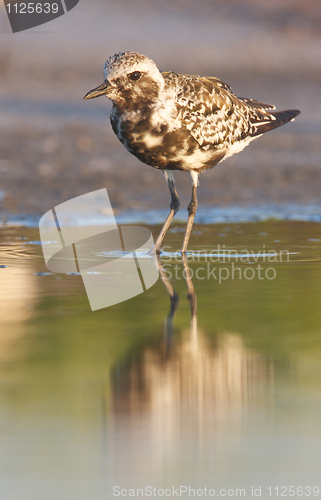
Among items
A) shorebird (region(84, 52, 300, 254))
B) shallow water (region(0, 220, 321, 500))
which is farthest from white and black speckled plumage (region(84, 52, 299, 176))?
shallow water (region(0, 220, 321, 500))

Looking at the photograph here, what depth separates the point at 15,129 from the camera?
13.5 meters

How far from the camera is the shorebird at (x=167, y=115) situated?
6.04 meters

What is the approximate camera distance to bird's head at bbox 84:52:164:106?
598 cm

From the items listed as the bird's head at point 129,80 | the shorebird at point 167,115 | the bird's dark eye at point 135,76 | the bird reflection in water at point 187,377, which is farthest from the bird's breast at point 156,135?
the bird reflection in water at point 187,377

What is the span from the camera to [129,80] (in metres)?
6.04

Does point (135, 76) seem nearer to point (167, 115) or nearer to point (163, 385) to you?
point (167, 115)

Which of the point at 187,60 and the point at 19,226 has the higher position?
the point at 19,226

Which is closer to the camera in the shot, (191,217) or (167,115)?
(167,115)

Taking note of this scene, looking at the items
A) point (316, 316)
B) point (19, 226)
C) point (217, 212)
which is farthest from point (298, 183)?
point (316, 316)

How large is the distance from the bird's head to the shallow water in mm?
1319

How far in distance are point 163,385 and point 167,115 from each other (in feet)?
9.92

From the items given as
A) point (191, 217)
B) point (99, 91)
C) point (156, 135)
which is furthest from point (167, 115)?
point (191, 217)

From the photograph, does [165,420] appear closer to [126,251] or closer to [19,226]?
[126,251]

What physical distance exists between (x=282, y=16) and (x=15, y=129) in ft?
27.6
